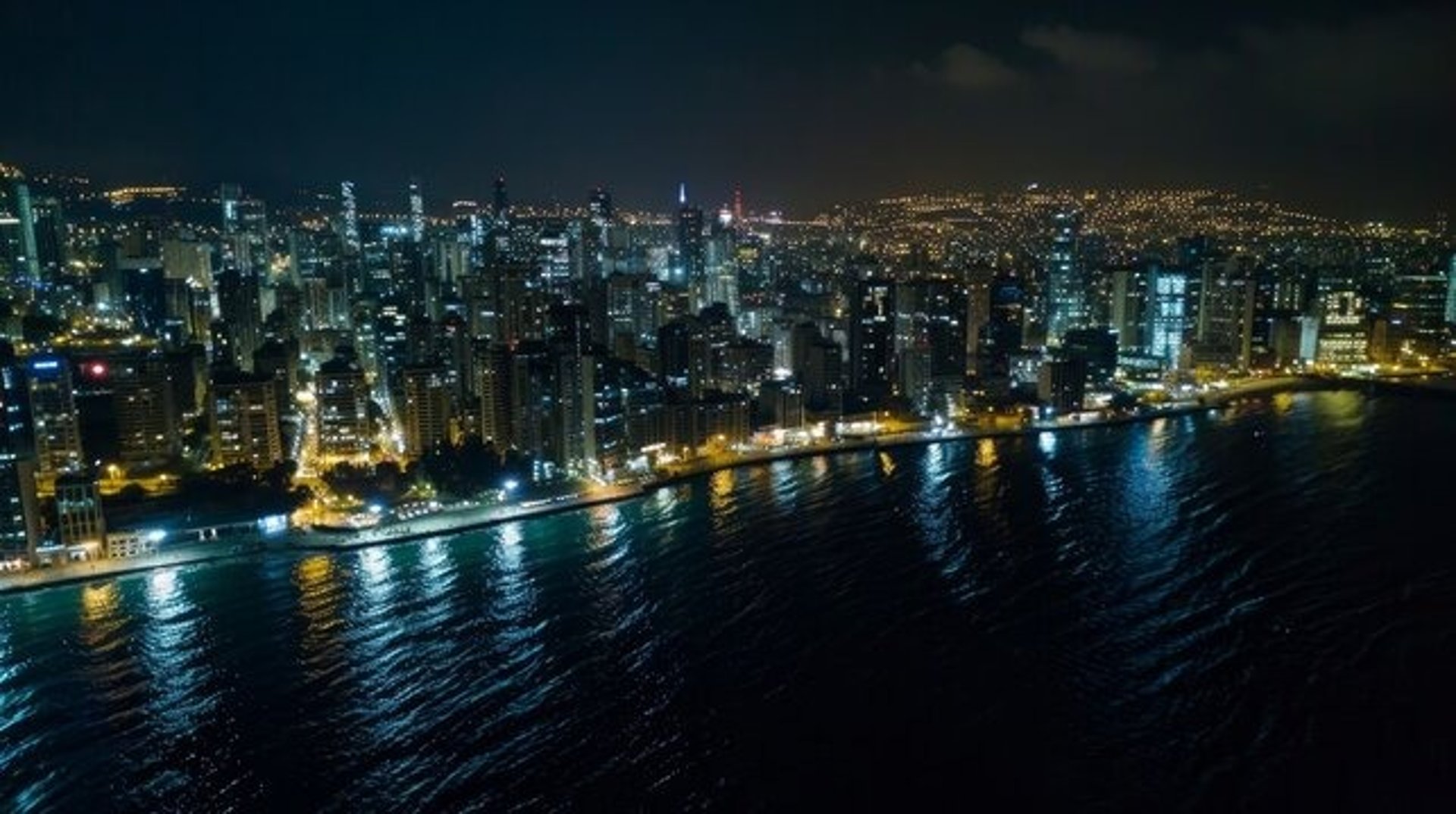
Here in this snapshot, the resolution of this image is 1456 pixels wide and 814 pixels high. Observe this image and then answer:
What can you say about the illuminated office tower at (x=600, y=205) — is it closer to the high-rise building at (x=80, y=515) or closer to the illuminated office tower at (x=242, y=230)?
the illuminated office tower at (x=242, y=230)

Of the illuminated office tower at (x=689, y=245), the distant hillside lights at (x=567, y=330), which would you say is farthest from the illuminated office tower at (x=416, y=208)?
the illuminated office tower at (x=689, y=245)

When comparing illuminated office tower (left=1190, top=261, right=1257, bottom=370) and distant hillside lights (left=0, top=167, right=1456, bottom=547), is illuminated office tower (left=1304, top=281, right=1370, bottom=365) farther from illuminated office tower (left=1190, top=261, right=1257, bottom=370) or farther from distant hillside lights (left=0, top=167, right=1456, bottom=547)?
illuminated office tower (left=1190, top=261, right=1257, bottom=370)

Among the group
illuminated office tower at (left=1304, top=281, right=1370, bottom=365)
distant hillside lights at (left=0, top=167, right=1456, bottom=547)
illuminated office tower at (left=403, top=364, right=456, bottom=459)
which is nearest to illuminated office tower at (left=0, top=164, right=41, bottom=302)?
distant hillside lights at (left=0, top=167, right=1456, bottom=547)

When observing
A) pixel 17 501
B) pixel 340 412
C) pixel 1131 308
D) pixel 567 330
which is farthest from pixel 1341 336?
pixel 17 501

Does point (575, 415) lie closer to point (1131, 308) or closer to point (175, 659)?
point (175, 659)

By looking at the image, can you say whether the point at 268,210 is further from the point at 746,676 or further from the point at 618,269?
the point at 746,676
